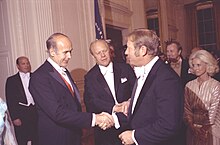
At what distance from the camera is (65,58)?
3.17m

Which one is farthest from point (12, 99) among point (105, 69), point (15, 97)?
point (105, 69)

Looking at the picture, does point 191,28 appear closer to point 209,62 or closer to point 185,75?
point 185,75

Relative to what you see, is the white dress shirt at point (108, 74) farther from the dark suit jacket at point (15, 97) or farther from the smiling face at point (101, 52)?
the dark suit jacket at point (15, 97)

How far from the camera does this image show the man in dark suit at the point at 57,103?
3.03m

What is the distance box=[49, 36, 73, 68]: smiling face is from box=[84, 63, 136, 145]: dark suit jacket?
75 centimetres

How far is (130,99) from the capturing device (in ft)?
9.69

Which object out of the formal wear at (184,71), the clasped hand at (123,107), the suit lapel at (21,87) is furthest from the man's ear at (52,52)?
the formal wear at (184,71)

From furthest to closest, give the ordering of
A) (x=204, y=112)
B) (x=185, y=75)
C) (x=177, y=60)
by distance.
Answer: (x=177, y=60) → (x=185, y=75) → (x=204, y=112)

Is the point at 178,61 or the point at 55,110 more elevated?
the point at 178,61

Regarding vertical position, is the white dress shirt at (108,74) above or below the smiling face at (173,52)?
below

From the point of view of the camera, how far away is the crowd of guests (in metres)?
2.50

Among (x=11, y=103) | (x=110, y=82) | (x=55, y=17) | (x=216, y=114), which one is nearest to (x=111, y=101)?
(x=110, y=82)

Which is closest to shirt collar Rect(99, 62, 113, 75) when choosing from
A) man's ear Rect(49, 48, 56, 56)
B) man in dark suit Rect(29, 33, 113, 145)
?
man in dark suit Rect(29, 33, 113, 145)

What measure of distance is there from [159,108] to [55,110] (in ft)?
3.04
